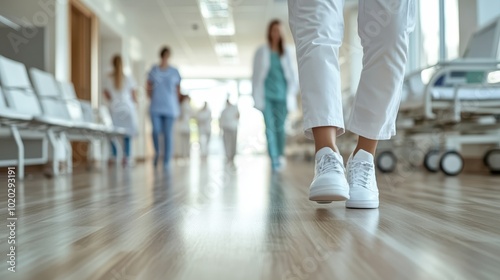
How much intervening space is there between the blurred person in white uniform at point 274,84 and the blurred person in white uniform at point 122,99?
6.62 feet

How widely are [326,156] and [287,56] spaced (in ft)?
9.81

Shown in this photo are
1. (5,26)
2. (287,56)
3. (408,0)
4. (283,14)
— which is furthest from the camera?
(283,14)

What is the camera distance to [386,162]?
3475 mm

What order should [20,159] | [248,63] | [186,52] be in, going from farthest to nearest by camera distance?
[248,63], [186,52], [20,159]

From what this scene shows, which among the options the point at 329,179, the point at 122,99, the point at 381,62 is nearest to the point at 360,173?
the point at 329,179

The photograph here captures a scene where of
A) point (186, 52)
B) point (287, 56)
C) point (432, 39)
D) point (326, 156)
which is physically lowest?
point (326, 156)

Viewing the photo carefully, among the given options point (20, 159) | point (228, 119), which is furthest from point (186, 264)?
point (228, 119)

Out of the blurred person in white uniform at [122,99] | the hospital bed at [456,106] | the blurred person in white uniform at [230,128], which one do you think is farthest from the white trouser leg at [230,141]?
the hospital bed at [456,106]

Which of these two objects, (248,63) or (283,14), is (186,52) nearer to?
(248,63)

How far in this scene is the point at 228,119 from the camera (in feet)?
20.6

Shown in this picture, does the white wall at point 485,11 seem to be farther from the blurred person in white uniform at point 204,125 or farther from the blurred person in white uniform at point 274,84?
the blurred person in white uniform at point 204,125

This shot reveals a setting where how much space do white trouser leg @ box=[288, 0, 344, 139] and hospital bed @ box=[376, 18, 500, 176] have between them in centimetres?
166

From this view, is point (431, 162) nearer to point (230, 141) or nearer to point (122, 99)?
point (230, 141)

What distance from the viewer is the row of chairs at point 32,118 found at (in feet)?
9.63
